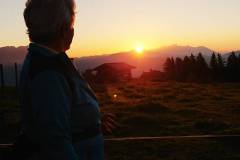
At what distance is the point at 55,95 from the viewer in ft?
7.72

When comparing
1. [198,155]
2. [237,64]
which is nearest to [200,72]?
[237,64]

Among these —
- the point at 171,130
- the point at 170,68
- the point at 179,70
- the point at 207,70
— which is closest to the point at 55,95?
the point at 171,130

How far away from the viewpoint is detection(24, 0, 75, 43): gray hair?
2.50 meters

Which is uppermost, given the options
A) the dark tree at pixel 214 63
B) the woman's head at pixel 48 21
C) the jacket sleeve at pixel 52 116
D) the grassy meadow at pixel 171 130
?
the woman's head at pixel 48 21

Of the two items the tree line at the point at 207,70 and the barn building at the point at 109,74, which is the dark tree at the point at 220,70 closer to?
the tree line at the point at 207,70

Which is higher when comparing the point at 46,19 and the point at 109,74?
the point at 46,19

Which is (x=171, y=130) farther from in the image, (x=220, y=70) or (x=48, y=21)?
(x=220, y=70)

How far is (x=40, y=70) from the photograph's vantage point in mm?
2408

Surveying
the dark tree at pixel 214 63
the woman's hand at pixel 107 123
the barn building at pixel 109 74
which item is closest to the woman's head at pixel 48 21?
the woman's hand at pixel 107 123

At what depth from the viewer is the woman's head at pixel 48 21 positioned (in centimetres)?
250

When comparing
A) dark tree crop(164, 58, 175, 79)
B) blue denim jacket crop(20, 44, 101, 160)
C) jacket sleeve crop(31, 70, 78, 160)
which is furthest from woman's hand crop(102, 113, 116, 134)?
dark tree crop(164, 58, 175, 79)

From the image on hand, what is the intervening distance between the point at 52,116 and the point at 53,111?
2 centimetres

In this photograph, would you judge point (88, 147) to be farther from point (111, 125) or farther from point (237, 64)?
point (237, 64)

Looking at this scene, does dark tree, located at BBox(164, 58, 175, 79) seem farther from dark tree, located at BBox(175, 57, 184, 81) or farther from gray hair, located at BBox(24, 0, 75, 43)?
gray hair, located at BBox(24, 0, 75, 43)
